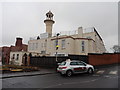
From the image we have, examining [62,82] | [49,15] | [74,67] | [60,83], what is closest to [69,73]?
[74,67]

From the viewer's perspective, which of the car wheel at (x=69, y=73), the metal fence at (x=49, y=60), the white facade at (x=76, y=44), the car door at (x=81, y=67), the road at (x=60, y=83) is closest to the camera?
the road at (x=60, y=83)

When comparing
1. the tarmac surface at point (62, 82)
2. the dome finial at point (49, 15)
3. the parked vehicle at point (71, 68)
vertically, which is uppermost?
the dome finial at point (49, 15)

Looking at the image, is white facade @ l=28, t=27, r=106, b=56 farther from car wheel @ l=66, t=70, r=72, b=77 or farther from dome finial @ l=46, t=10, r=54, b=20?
car wheel @ l=66, t=70, r=72, b=77

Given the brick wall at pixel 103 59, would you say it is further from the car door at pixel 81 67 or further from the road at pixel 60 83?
the road at pixel 60 83

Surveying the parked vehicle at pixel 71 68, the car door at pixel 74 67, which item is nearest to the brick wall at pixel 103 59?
the parked vehicle at pixel 71 68

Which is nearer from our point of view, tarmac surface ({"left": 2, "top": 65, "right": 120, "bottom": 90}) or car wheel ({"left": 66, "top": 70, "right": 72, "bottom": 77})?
tarmac surface ({"left": 2, "top": 65, "right": 120, "bottom": 90})

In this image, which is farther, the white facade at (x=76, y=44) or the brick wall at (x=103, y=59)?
the white facade at (x=76, y=44)

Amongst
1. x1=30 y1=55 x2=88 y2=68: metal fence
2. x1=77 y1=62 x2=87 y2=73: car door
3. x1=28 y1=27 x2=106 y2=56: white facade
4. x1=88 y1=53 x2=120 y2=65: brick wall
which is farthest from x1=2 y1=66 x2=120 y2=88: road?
x1=28 y1=27 x2=106 y2=56: white facade

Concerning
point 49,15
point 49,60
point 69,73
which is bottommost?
point 69,73

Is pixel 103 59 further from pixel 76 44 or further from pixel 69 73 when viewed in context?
pixel 69 73

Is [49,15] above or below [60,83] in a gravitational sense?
above

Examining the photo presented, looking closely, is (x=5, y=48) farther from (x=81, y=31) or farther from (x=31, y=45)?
(x=81, y=31)

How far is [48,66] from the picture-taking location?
18.9 meters

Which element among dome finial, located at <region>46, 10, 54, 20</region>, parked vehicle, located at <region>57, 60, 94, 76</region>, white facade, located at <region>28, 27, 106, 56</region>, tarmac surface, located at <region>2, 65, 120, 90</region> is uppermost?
dome finial, located at <region>46, 10, 54, 20</region>
